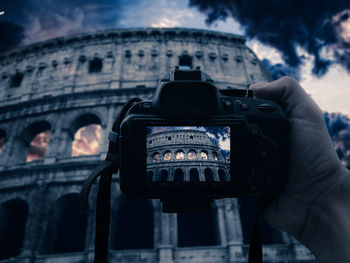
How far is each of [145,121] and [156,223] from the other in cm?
948

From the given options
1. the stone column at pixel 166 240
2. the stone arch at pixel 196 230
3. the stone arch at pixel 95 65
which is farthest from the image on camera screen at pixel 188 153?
the stone arch at pixel 95 65

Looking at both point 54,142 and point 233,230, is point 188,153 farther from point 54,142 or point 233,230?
point 54,142

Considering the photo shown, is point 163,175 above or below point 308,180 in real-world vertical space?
above

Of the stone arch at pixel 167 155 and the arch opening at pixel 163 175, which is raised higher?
the stone arch at pixel 167 155

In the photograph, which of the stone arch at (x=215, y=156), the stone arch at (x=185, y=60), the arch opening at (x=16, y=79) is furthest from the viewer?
the arch opening at (x=16, y=79)

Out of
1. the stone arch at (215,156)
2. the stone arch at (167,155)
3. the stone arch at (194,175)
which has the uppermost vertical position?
the stone arch at (167,155)

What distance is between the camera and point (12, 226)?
11.4 metres

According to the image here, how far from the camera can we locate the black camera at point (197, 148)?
154cm

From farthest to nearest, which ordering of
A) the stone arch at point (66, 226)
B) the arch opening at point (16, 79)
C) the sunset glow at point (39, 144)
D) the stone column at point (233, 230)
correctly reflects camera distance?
the sunset glow at point (39, 144)
the arch opening at point (16, 79)
the stone arch at point (66, 226)
the stone column at point (233, 230)

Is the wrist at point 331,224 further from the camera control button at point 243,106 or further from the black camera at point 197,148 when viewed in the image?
the camera control button at point 243,106

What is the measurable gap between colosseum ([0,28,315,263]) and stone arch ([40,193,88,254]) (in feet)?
0.16

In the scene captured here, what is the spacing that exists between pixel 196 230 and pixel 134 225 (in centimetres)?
338

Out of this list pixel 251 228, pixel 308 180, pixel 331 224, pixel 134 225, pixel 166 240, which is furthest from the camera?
pixel 251 228

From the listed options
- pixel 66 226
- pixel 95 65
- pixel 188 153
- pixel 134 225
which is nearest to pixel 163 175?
pixel 188 153
